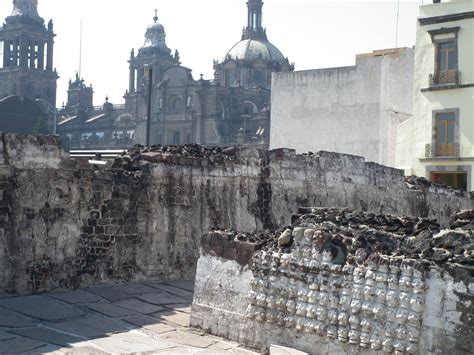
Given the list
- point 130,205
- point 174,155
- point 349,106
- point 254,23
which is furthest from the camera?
point 254,23

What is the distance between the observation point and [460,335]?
580 cm

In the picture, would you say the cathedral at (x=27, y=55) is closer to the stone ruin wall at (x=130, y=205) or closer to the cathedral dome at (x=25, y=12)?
the cathedral dome at (x=25, y=12)

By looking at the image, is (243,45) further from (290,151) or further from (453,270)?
Result: (453,270)

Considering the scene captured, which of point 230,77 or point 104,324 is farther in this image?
point 230,77

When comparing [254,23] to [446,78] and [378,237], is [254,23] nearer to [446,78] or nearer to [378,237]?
[446,78]

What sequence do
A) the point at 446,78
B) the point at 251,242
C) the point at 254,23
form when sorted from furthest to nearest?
the point at 254,23 → the point at 446,78 → the point at 251,242

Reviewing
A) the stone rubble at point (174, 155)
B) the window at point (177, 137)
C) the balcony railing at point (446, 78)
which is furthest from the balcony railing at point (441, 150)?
the window at point (177, 137)

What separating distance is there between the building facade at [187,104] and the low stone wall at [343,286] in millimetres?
40588

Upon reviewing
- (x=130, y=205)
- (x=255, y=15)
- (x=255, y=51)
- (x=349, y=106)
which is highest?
(x=255, y=15)

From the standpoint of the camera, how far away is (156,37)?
234 feet

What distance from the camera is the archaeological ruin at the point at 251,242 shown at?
622 cm

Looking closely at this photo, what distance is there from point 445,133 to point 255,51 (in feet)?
145

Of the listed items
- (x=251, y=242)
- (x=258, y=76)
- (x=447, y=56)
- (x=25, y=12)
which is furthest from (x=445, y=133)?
(x=25, y=12)

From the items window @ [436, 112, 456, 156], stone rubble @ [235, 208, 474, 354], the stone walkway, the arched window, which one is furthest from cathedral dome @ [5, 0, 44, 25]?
stone rubble @ [235, 208, 474, 354]
